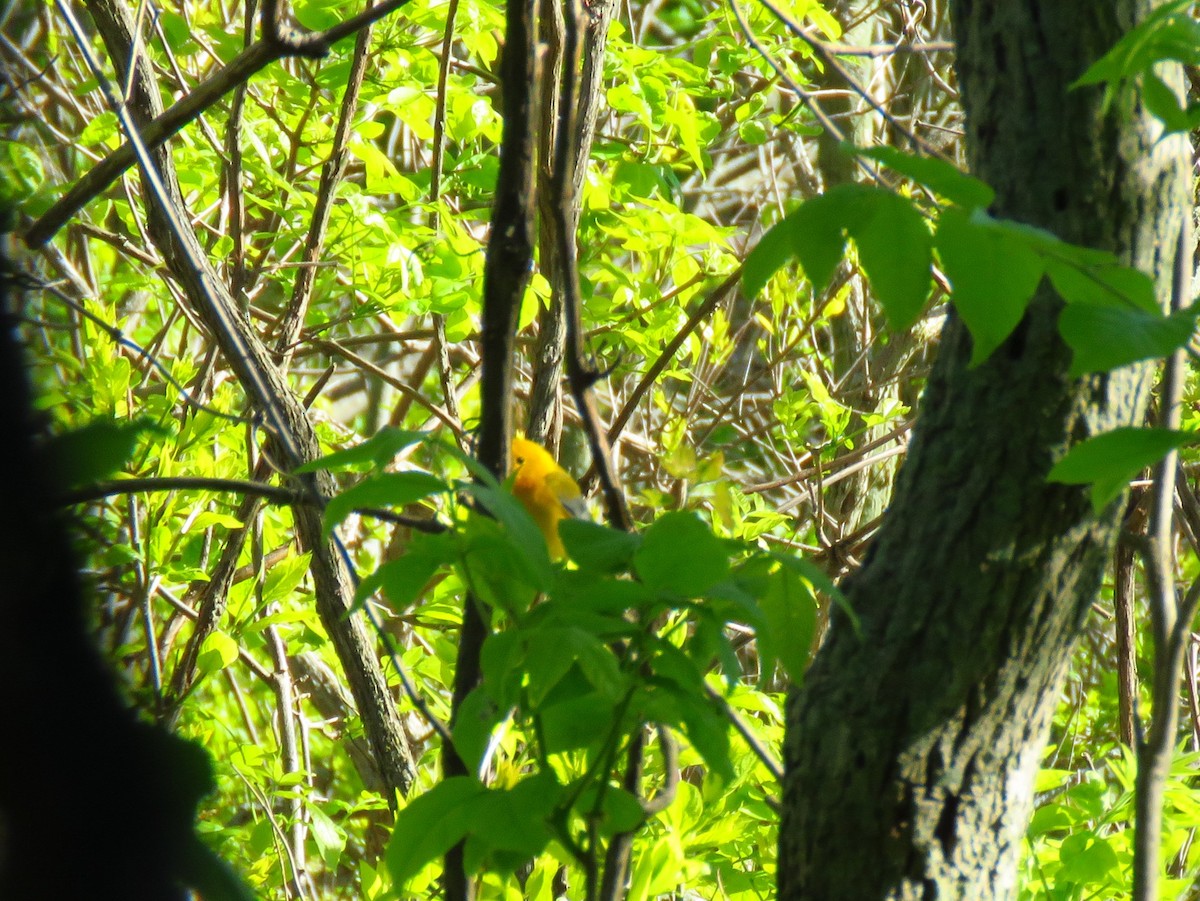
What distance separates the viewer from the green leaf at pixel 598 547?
2.03 feet

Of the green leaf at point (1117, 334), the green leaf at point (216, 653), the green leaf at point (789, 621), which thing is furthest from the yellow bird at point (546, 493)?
the green leaf at point (216, 653)

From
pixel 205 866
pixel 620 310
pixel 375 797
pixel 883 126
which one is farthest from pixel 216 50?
pixel 205 866

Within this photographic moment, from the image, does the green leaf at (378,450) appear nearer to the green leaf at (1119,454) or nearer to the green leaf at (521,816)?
the green leaf at (521,816)

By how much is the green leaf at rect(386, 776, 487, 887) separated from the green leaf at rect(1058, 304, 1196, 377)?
1.27ft

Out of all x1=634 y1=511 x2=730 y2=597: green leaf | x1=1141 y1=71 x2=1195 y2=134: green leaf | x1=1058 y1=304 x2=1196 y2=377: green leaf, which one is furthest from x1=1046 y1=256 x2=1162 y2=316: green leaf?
x1=634 y1=511 x2=730 y2=597: green leaf

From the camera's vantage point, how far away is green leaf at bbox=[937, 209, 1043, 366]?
0.52 metres

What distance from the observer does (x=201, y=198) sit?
256 centimetres

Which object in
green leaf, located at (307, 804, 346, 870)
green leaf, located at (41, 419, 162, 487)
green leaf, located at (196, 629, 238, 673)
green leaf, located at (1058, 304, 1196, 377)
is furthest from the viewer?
green leaf, located at (307, 804, 346, 870)

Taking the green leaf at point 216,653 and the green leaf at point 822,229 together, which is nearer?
the green leaf at point 822,229

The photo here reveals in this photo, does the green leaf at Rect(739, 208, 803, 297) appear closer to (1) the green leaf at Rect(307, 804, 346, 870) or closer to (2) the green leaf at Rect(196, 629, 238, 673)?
(2) the green leaf at Rect(196, 629, 238, 673)

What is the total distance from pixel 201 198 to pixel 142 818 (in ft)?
8.40

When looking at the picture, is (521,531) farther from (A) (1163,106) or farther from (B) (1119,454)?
(A) (1163,106)

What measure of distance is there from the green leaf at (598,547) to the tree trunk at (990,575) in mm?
159

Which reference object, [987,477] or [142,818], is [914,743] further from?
[142,818]
